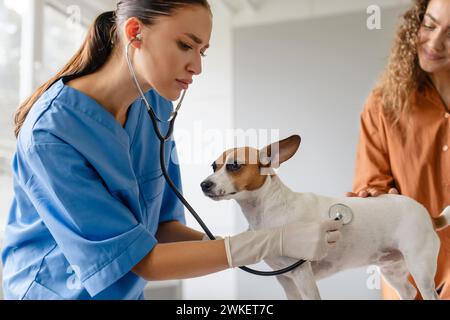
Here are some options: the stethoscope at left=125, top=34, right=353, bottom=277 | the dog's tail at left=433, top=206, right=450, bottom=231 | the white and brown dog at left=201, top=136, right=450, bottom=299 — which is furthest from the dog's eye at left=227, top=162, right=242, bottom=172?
the dog's tail at left=433, top=206, right=450, bottom=231

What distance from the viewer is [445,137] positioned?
757 millimetres

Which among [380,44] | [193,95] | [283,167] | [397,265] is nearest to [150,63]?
[193,95]

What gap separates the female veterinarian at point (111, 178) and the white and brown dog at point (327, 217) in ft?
0.11

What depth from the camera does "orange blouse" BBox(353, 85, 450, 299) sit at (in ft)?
2.48

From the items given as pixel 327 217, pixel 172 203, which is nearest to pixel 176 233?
pixel 172 203

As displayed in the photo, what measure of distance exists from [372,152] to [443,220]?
0.15 meters

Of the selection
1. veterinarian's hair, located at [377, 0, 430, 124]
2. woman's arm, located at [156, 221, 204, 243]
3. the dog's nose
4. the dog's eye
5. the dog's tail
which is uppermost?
veterinarian's hair, located at [377, 0, 430, 124]

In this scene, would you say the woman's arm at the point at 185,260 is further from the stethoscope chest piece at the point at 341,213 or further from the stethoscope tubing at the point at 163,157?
the stethoscope chest piece at the point at 341,213

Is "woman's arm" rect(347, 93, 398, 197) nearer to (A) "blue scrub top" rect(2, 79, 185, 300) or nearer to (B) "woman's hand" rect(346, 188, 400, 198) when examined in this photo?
(B) "woman's hand" rect(346, 188, 400, 198)

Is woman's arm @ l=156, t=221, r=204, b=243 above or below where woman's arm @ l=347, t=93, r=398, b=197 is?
below

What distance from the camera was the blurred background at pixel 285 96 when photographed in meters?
0.79

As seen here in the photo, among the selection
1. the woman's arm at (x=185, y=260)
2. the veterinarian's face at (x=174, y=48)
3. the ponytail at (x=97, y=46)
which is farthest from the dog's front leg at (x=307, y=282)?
the ponytail at (x=97, y=46)

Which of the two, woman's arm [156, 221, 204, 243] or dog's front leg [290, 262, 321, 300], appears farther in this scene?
woman's arm [156, 221, 204, 243]

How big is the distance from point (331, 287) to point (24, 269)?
504 mm
